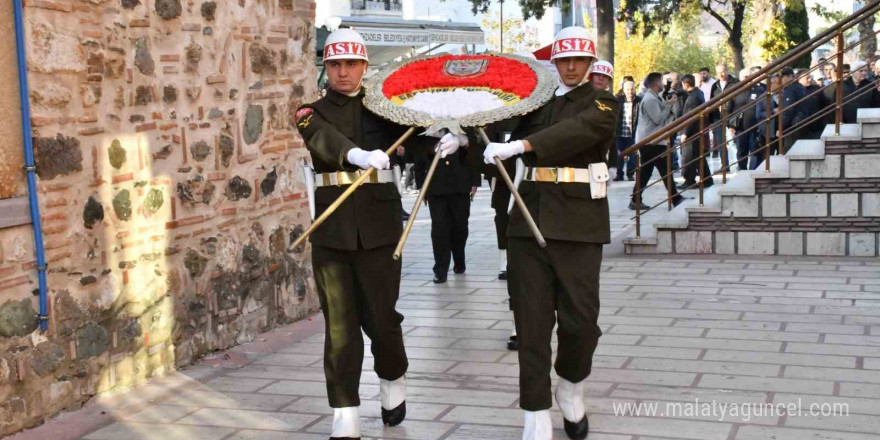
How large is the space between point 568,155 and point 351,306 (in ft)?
3.88

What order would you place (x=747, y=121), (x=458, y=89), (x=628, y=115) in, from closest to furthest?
1. (x=458, y=89)
2. (x=747, y=121)
3. (x=628, y=115)

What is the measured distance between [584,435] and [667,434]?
0.37 meters

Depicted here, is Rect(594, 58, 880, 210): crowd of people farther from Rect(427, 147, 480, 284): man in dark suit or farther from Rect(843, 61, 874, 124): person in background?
Rect(427, 147, 480, 284): man in dark suit

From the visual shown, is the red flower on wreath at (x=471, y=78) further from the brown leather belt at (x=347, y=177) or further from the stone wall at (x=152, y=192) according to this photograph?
the stone wall at (x=152, y=192)

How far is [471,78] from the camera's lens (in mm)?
5352

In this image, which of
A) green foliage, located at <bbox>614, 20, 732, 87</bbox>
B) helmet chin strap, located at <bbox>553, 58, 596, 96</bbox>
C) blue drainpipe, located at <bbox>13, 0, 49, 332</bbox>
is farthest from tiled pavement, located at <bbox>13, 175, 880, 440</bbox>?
green foliage, located at <bbox>614, 20, 732, 87</bbox>

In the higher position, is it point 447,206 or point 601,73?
point 601,73

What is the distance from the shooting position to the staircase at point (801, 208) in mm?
10000

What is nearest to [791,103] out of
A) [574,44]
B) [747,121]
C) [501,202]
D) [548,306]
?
[747,121]

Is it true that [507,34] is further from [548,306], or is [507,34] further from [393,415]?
[548,306]

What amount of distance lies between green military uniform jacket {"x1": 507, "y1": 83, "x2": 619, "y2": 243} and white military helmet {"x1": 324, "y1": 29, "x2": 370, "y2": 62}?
2.65 feet

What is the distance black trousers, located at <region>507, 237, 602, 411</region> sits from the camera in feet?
16.0

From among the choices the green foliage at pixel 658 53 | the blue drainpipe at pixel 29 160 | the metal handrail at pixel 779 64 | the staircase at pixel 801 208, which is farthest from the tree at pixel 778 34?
the blue drainpipe at pixel 29 160

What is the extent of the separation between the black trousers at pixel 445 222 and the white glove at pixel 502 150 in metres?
4.62
